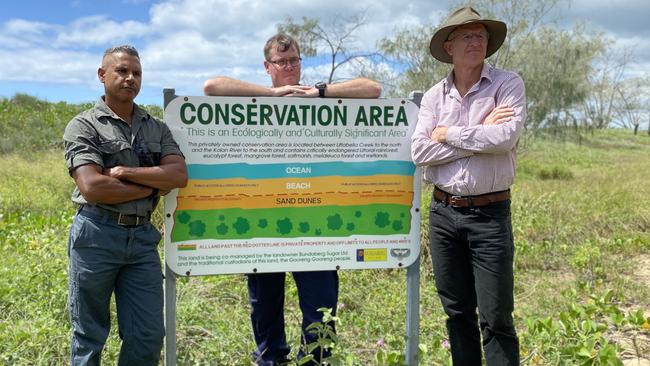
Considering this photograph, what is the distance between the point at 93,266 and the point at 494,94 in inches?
85.1

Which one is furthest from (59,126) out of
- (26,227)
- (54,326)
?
(54,326)

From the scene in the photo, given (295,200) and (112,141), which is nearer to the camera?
(112,141)

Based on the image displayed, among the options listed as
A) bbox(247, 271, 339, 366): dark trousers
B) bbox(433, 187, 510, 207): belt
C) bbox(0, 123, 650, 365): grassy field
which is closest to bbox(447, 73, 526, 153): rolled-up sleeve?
bbox(433, 187, 510, 207): belt

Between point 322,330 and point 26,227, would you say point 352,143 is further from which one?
point 26,227

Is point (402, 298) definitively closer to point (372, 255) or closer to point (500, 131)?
point (372, 255)

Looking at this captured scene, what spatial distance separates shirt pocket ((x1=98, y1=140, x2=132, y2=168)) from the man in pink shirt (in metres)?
1.46

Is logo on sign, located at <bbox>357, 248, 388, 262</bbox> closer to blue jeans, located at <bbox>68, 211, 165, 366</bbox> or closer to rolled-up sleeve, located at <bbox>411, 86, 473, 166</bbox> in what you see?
rolled-up sleeve, located at <bbox>411, 86, 473, 166</bbox>

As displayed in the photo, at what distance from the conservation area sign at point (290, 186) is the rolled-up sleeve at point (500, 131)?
42 cm

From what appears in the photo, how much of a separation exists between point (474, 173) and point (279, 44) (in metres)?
1.27

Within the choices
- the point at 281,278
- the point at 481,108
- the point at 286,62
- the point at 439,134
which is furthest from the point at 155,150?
the point at 481,108

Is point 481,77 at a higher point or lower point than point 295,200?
higher

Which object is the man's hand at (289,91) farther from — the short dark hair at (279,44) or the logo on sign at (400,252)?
the logo on sign at (400,252)

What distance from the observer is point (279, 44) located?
120 inches

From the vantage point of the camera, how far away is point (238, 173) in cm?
293
